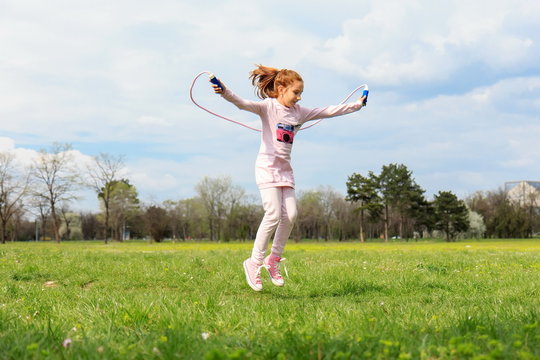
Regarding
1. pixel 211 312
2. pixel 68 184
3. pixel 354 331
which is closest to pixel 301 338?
pixel 354 331

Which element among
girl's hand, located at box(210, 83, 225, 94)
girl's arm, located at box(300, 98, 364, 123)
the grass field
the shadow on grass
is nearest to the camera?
the grass field

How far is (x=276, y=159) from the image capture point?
21.9 ft

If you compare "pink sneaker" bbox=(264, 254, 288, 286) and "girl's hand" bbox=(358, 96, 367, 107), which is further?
"girl's hand" bbox=(358, 96, 367, 107)

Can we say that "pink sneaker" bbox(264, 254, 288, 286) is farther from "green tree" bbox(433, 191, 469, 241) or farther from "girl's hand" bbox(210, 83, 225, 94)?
"green tree" bbox(433, 191, 469, 241)

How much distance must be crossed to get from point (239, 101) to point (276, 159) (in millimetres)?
916

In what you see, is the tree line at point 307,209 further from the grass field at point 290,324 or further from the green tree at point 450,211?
the grass field at point 290,324

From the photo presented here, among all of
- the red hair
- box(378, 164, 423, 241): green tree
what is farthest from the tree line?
the red hair

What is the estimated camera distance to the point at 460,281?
850cm

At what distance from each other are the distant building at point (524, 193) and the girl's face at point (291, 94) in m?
103

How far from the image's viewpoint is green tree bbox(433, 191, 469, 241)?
277 ft

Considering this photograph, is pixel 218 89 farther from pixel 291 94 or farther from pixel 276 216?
pixel 276 216

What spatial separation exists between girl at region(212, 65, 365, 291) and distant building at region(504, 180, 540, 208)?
10329 cm

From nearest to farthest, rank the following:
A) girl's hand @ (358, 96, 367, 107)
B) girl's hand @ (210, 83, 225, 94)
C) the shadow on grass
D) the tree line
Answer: girl's hand @ (210, 83, 225, 94)
the shadow on grass
girl's hand @ (358, 96, 367, 107)
the tree line

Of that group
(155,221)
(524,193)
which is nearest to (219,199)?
(155,221)
